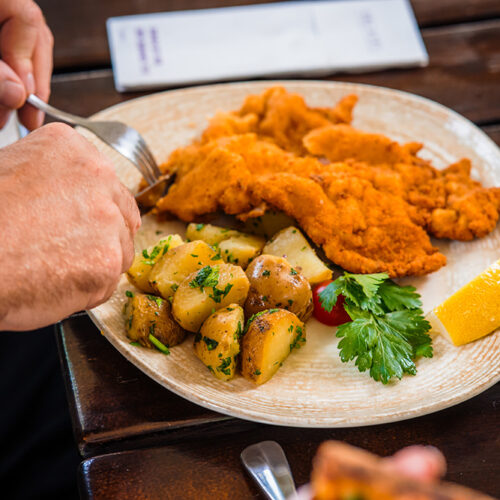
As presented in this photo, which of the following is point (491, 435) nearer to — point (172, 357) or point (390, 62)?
point (172, 357)

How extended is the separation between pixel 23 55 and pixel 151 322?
1.10m

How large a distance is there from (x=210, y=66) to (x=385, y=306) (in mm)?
1441

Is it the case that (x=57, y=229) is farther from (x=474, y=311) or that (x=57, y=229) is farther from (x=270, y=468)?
(x=474, y=311)

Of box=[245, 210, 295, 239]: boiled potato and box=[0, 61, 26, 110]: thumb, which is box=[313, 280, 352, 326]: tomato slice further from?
box=[0, 61, 26, 110]: thumb

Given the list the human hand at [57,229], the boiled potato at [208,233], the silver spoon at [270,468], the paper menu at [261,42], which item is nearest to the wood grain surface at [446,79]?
the paper menu at [261,42]

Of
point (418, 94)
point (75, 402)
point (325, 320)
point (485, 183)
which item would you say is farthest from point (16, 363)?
point (418, 94)

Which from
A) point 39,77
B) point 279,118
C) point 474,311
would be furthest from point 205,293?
point 39,77

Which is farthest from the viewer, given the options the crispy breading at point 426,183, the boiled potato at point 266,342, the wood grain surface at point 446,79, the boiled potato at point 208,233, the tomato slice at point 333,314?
the wood grain surface at point 446,79

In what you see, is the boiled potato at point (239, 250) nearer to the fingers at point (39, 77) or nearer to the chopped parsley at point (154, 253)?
the chopped parsley at point (154, 253)

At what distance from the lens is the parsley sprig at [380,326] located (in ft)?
5.17

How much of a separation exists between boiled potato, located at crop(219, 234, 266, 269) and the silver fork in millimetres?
372

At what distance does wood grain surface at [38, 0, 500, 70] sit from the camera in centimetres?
272

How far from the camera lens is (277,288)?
1.61 meters

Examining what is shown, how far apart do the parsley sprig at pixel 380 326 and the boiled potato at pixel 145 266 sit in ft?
1.59
